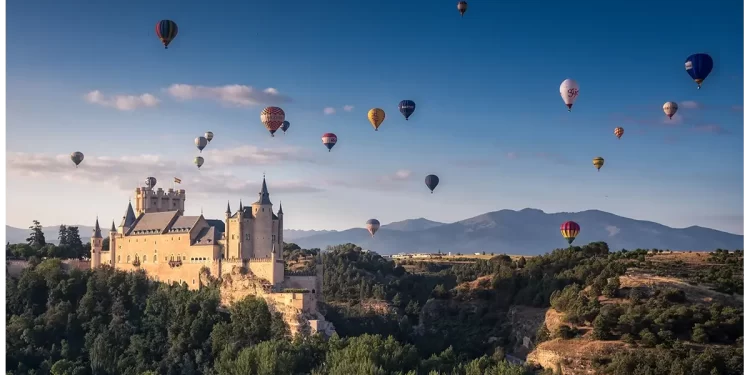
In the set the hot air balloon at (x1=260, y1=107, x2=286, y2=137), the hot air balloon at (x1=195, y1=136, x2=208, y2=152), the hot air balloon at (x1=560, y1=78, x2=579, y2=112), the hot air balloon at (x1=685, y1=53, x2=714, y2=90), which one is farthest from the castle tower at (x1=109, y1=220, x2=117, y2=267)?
the hot air balloon at (x1=685, y1=53, x2=714, y2=90)

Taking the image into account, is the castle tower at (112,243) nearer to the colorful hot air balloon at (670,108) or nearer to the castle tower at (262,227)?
the castle tower at (262,227)

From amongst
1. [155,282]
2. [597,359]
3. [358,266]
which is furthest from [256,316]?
[358,266]

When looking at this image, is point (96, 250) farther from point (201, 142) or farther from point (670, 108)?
point (670, 108)

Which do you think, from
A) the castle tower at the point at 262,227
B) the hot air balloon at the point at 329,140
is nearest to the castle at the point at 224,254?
the castle tower at the point at 262,227

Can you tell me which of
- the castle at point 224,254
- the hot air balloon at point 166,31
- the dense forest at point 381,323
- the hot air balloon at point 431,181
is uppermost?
the hot air balloon at point 166,31

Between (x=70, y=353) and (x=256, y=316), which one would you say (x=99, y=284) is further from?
(x=256, y=316)

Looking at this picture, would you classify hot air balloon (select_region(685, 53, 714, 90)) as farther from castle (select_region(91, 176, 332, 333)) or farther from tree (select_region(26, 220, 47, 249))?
tree (select_region(26, 220, 47, 249))

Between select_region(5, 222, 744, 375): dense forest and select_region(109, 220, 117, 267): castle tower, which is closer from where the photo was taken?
select_region(5, 222, 744, 375): dense forest
